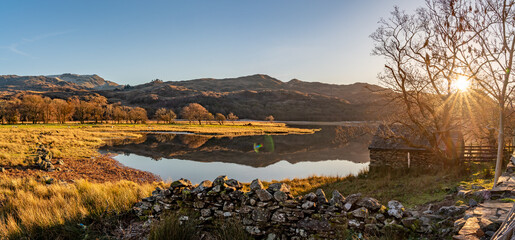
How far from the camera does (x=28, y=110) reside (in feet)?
259

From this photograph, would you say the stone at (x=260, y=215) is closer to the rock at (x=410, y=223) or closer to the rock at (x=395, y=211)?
the rock at (x=395, y=211)

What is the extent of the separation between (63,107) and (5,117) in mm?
14000

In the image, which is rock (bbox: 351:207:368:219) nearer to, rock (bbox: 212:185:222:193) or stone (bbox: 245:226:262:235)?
Answer: stone (bbox: 245:226:262:235)

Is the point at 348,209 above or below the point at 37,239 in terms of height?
above

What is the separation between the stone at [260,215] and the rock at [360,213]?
198cm

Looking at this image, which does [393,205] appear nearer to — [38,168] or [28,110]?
[38,168]

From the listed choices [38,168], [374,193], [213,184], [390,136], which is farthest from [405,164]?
[38,168]

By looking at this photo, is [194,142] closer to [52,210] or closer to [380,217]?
[52,210]

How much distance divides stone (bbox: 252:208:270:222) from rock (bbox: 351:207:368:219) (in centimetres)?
198

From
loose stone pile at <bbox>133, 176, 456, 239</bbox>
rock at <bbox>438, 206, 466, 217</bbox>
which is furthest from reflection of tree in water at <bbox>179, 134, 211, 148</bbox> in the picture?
rock at <bbox>438, 206, 466, 217</bbox>

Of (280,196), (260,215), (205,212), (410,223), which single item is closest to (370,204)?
(410,223)

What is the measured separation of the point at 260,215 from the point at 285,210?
62 centimetres

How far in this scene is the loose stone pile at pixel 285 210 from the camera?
562cm

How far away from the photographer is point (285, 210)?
6.18 metres
